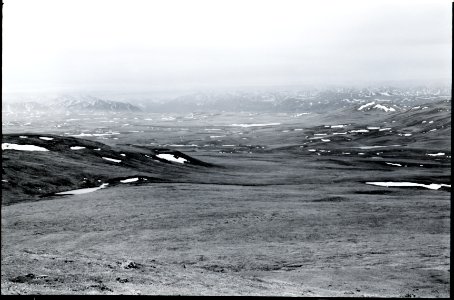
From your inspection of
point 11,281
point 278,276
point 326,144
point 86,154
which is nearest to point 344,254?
point 278,276

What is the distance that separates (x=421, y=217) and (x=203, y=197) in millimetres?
22099

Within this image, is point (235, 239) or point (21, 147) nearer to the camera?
point (235, 239)

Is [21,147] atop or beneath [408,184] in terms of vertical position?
atop

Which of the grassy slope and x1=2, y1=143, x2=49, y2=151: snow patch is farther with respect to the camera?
x1=2, y1=143, x2=49, y2=151: snow patch

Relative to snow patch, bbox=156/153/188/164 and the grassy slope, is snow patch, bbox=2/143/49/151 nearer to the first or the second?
the grassy slope

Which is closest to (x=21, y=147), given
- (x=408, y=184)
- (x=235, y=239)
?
(x=235, y=239)

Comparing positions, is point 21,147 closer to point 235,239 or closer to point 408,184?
point 235,239

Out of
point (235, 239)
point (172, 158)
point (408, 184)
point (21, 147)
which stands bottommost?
point (408, 184)

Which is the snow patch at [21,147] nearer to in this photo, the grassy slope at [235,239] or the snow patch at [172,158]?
the grassy slope at [235,239]

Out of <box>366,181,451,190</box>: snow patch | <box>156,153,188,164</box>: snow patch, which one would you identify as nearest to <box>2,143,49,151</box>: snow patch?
<box>156,153,188,164</box>: snow patch

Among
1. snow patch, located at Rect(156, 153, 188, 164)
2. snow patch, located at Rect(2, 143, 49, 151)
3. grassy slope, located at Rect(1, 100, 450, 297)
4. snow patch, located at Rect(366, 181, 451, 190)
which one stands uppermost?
snow patch, located at Rect(2, 143, 49, 151)

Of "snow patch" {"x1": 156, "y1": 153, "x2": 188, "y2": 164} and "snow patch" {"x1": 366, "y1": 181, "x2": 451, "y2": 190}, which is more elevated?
"snow patch" {"x1": 156, "y1": 153, "x2": 188, "y2": 164}

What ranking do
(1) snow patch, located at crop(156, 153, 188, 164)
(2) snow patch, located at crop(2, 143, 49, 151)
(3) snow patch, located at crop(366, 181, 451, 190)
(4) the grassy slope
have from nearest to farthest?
(4) the grassy slope, (3) snow patch, located at crop(366, 181, 451, 190), (2) snow patch, located at crop(2, 143, 49, 151), (1) snow patch, located at crop(156, 153, 188, 164)

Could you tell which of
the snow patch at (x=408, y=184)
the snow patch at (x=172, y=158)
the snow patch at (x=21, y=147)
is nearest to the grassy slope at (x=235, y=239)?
the snow patch at (x=408, y=184)
